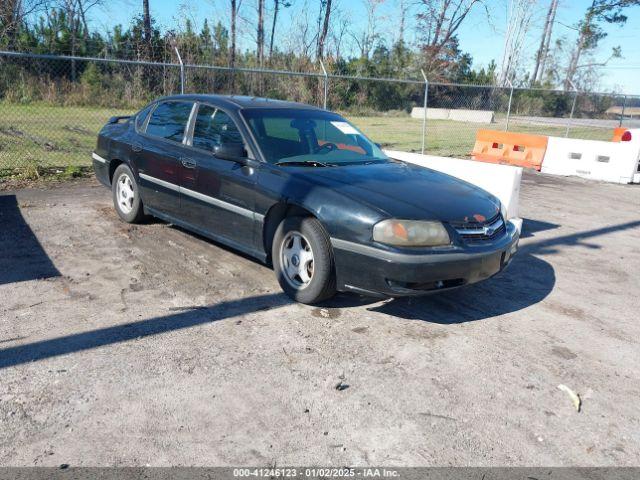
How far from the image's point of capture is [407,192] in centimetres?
421

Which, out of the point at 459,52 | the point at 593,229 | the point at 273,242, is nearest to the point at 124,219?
the point at 273,242

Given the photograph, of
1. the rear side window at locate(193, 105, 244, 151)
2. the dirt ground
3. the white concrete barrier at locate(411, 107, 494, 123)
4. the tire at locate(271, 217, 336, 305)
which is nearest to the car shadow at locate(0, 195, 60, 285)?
the dirt ground

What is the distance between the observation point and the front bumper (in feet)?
12.2

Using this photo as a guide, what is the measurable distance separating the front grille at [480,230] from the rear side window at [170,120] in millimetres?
2921

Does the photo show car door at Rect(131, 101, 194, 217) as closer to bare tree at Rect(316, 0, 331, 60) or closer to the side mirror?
the side mirror

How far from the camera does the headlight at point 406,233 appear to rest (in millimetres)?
3766

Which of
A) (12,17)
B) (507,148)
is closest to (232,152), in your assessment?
(507,148)

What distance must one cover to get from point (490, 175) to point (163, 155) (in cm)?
357

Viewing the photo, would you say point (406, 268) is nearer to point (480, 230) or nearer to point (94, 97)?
point (480, 230)

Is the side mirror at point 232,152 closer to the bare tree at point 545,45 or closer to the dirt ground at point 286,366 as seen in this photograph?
the dirt ground at point 286,366

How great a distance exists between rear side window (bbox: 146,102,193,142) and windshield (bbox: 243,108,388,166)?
0.85 m

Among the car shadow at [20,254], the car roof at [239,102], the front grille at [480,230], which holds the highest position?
the car roof at [239,102]

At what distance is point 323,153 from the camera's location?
4.92 metres

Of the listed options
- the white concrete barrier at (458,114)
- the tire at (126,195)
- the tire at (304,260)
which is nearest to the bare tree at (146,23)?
the white concrete barrier at (458,114)
